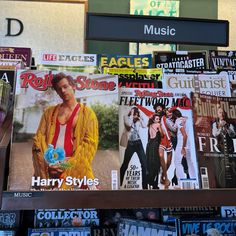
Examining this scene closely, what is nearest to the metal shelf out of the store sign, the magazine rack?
the magazine rack

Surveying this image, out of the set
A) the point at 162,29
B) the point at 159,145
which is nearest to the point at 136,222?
the point at 159,145

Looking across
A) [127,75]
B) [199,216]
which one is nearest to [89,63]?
[127,75]

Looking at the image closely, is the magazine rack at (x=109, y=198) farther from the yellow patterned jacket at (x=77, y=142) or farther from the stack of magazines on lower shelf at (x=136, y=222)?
the stack of magazines on lower shelf at (x=136, y=222)

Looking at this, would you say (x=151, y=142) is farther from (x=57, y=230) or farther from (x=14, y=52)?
(x=14, y=52)

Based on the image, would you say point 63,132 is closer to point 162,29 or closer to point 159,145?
point 159,145

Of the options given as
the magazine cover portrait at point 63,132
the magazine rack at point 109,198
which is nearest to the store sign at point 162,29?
the magazine cover portrait at point 63,132

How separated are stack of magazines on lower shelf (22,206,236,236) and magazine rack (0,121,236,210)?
0.29m

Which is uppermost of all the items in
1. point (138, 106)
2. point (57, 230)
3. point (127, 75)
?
point (127, 75)

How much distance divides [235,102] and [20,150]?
0.60 meters

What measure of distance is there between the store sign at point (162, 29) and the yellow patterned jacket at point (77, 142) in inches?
12.3

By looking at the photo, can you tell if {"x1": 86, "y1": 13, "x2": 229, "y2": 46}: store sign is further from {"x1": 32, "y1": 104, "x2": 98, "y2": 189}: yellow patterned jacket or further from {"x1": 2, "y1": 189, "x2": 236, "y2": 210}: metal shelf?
{"x1": 2, "y1": 189, "x2": 236, "y2": 210}: metal shelf

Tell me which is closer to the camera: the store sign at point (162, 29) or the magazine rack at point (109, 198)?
the magazine rack at point (109, 198)

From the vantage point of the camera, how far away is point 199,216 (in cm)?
104

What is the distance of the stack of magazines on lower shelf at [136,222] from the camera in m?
0.99
